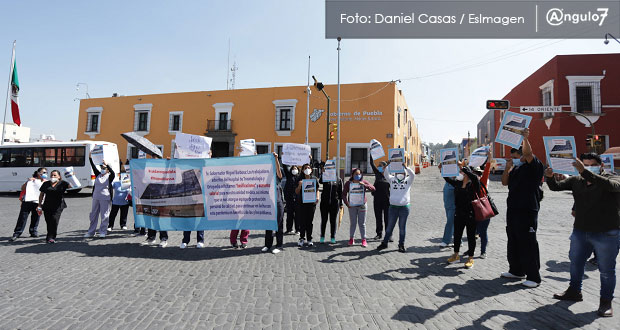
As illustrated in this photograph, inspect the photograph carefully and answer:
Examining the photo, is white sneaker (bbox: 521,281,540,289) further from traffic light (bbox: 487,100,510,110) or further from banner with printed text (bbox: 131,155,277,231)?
traffic light (bbox: 487,100,510,110)

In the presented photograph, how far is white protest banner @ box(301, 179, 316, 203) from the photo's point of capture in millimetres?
6402

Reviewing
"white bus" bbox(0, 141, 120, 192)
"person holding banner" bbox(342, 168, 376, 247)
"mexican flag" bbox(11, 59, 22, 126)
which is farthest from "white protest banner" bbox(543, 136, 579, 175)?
"mexican flag" bbox(11, 59, 22, 126)

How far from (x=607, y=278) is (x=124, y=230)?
9.49m

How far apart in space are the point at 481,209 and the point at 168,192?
6.12 m

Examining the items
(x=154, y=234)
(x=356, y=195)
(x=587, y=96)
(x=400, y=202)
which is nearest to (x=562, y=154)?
(x=400, y=202)

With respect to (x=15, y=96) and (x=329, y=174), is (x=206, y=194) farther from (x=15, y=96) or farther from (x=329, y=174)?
(x=15, y=96)

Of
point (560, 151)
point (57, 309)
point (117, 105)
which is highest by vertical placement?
point (117, 105)

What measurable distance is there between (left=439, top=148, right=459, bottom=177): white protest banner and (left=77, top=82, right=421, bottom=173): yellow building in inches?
690

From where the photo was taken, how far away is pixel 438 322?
3146 millimetres

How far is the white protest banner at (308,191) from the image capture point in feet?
21.0

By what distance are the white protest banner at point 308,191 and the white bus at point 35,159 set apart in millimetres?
14965

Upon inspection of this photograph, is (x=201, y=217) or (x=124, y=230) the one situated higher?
(x=201, y=217)

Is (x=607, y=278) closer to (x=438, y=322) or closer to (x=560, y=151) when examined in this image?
(x=560, y=151)

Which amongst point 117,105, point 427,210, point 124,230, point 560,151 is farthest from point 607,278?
point 117,105
